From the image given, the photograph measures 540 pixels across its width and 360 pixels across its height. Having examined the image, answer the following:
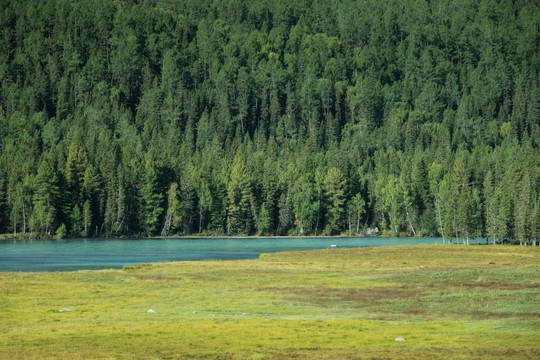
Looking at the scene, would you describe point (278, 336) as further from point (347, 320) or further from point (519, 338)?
point (519, 338)

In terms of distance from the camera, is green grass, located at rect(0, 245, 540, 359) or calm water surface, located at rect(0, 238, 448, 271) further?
calm water surface, located at rect(0, 238, 448, 271)

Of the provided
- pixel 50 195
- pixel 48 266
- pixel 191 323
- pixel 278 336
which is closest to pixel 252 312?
pixel 191 323

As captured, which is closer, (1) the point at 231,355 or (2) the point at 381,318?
(1) the point at 231,355

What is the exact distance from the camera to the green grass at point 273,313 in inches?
1638

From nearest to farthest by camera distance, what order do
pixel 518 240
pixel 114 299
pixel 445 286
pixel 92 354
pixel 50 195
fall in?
1. pixel 92 354
2. pixel 114 299
3. pixel 445 286
4. pixel 518 240
5. pixel 50 195

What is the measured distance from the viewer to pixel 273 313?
57688 mm

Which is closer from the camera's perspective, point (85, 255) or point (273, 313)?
point (273, 313)

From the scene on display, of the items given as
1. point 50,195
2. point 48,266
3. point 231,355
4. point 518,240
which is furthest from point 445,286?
point 50,195

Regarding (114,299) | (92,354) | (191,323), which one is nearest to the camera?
(92,354)

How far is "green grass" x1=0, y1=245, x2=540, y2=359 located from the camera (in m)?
41.6

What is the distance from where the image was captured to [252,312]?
58.2 m

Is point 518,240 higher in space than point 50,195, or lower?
lower

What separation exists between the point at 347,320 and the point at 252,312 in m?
8.43

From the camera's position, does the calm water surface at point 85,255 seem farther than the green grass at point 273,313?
A: Yes
